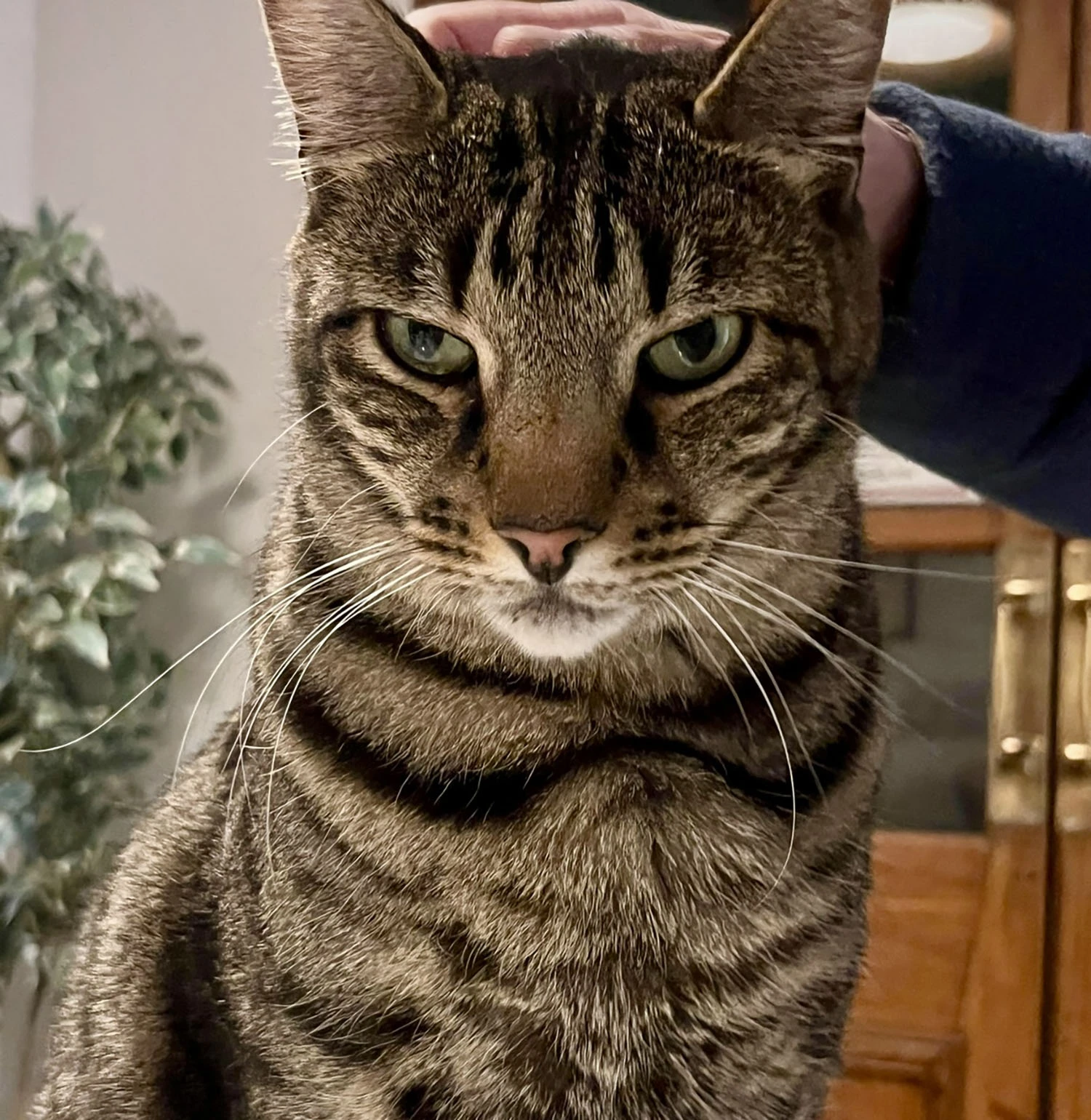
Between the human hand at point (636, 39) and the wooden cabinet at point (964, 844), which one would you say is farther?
the wooden cabinet at point (964, 844)

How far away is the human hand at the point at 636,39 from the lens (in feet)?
2.49

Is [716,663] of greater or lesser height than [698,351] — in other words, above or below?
below

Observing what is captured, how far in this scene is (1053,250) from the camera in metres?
0.76

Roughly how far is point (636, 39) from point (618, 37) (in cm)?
2

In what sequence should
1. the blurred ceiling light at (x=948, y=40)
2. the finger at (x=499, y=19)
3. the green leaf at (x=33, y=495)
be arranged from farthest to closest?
the blurred ceiling light at (x=948, y=40), the green leaf at (x=33, y=495), the finger at (x=499, y=19)

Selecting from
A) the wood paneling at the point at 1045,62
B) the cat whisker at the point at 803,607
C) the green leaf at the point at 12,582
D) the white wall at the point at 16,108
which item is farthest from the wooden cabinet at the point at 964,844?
the white wall at the point at 16,108

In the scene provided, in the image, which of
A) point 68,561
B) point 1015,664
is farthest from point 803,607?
point 68,561

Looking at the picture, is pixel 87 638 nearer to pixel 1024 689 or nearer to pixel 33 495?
pixel 33 495

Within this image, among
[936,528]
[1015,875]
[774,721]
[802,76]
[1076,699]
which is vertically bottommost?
[1015,875]

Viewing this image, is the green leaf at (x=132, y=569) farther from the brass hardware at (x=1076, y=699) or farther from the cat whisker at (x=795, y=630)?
the brass hardware at (x=1076, y=699)

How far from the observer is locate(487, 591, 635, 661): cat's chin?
0.56 metres

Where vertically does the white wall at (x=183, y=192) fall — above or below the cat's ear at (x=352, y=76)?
below

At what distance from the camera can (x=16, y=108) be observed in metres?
1.96

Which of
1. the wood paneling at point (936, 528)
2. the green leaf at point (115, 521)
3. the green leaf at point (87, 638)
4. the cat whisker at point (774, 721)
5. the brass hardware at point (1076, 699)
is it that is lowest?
the brass hardware at point (1076, 699)
